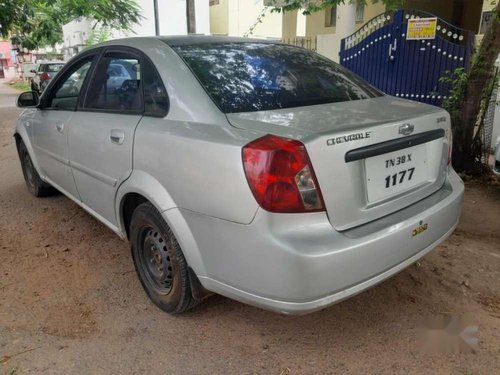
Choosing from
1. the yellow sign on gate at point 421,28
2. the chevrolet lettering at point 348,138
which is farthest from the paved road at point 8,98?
the chevrolet lettering at point 348,138

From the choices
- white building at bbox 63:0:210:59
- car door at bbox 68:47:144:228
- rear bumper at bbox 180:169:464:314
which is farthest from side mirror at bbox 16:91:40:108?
white building at bbox 63:0:210:59

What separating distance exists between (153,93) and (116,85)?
0.63 metres

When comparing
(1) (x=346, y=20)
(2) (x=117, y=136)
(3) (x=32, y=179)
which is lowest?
(3) (x=32, y=179)

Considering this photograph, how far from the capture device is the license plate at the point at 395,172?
7.30 ft

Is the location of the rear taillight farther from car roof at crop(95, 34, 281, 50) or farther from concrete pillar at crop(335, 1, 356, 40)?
concrete pillar at crop(335, 1, 356, 40)

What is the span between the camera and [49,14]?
1316 centimetres

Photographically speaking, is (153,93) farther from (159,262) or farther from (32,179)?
(32,179)

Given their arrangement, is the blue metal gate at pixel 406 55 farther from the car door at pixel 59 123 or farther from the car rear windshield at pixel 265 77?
the car door at pixel 59 123

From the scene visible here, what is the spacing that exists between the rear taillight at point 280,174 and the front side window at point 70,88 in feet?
6.94

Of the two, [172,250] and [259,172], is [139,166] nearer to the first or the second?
[172,250]

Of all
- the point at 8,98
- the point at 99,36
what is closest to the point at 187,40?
the point at 99,36

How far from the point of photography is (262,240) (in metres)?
1.99

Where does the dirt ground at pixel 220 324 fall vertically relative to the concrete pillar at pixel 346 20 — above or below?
below

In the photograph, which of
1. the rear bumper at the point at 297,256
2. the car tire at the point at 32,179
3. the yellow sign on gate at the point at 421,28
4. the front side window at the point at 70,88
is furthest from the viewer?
the yellow sign on gate at the point at 421,28
